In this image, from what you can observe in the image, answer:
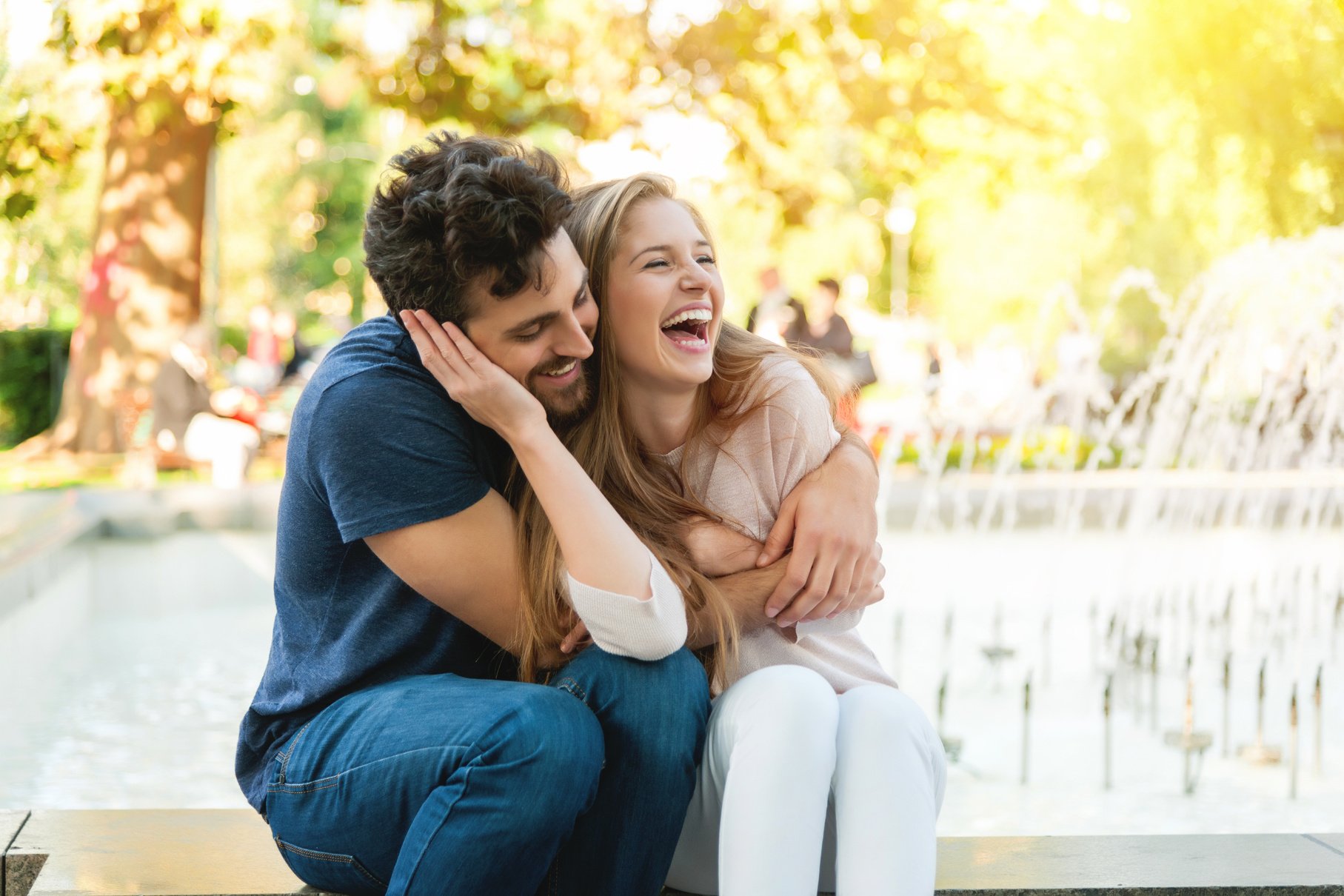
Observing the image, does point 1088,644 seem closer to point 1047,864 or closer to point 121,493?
point 1047,864

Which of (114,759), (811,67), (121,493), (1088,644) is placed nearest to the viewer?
(114,759)

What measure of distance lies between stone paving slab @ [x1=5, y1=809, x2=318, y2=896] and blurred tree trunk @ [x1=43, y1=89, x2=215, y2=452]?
1019cm

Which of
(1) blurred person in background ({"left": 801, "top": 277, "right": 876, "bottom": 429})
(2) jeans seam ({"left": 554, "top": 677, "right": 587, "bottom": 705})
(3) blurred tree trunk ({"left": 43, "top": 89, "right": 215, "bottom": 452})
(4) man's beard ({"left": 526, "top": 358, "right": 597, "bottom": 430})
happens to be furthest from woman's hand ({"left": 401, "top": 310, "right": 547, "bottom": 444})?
(3) blurred tree trunk ({"left": 43, "top": 89, "right": 215, "bottom": 452})

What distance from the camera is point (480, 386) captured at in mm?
2223

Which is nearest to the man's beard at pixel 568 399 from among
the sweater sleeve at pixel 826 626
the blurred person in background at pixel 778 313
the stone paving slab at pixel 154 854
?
the sweater sleeve at pixel 826 626

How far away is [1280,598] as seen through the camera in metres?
6.79

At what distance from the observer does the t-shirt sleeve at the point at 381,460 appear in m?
2.16

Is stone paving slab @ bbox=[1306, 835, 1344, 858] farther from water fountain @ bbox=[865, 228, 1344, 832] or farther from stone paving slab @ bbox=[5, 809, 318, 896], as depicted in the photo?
stone paving slab @ bbox=[5, 809, 318, 896]

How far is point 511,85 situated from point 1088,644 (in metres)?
7.75

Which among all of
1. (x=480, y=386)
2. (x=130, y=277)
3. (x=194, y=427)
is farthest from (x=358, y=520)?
(x=130, y=277)

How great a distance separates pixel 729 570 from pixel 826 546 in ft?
0.58

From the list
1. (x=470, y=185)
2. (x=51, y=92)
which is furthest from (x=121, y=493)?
(x=470, y=185)

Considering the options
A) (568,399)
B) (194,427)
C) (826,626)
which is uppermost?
(568,399)

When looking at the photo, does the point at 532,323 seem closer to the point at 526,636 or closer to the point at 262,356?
the point at 526,636
